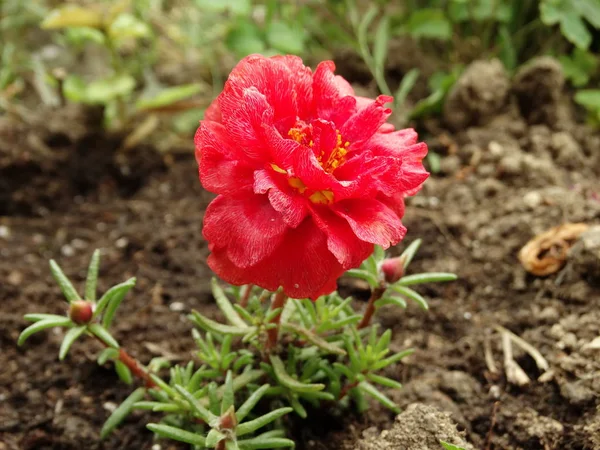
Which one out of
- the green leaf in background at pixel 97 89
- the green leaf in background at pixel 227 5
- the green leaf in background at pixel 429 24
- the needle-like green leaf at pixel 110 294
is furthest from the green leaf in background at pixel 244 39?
the needle-like green leaf at pixel 110 294

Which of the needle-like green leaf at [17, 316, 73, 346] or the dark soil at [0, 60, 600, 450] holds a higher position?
the needle-like green leaf at [17, 316, 73, 346]

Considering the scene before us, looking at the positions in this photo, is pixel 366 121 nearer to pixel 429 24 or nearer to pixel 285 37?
pixel 285 37

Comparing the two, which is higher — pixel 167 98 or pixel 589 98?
pixel 167 98

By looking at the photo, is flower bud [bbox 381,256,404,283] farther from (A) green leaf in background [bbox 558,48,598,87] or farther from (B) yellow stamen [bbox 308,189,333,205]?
(A) green leaf in background [bbox 558,48,598,87]

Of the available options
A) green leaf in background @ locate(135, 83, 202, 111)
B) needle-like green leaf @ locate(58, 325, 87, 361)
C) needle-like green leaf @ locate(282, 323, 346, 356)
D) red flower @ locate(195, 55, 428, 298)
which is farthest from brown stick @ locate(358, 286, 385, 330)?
green leaf in background @ locate(135, 83, 202, 111)

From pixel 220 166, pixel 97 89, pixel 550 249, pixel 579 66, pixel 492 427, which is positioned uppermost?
pixel 220 166

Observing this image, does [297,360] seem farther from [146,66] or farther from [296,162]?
[146,66]

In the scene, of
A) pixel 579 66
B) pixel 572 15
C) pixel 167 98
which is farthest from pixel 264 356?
pixel 579 66
